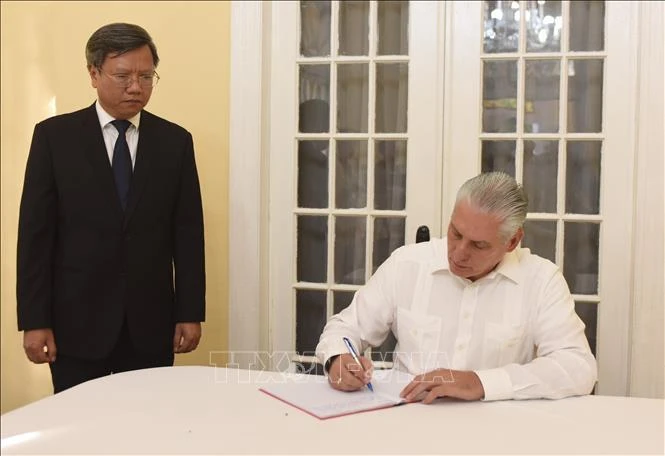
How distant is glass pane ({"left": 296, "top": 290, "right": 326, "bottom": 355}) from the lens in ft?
10.7

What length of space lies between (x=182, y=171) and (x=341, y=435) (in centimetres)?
133

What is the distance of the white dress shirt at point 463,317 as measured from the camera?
77.5 inches

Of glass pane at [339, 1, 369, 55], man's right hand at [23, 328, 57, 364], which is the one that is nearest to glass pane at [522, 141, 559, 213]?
glass pane at [339, 1, 369, 55]

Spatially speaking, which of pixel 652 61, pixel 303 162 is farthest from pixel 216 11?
pixel 652 61

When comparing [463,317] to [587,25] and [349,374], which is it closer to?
[349,374]

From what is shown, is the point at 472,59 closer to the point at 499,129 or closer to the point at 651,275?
the point at 499,129

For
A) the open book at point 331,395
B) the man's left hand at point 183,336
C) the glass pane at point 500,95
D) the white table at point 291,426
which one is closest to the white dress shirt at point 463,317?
the open book at point 331,395

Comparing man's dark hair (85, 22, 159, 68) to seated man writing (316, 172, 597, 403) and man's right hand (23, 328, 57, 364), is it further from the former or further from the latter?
seated man writing (316, 172, 597, 403)

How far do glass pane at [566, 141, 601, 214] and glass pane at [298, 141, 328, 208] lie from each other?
99cm

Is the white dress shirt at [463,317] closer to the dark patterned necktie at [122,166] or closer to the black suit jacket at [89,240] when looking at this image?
the black suit jacket at [89,240]

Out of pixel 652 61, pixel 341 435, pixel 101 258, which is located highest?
pixel 652 61

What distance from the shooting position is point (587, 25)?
2957 millimetres

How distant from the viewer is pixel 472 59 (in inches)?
119

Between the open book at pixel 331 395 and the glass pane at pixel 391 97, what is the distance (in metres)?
1.43
